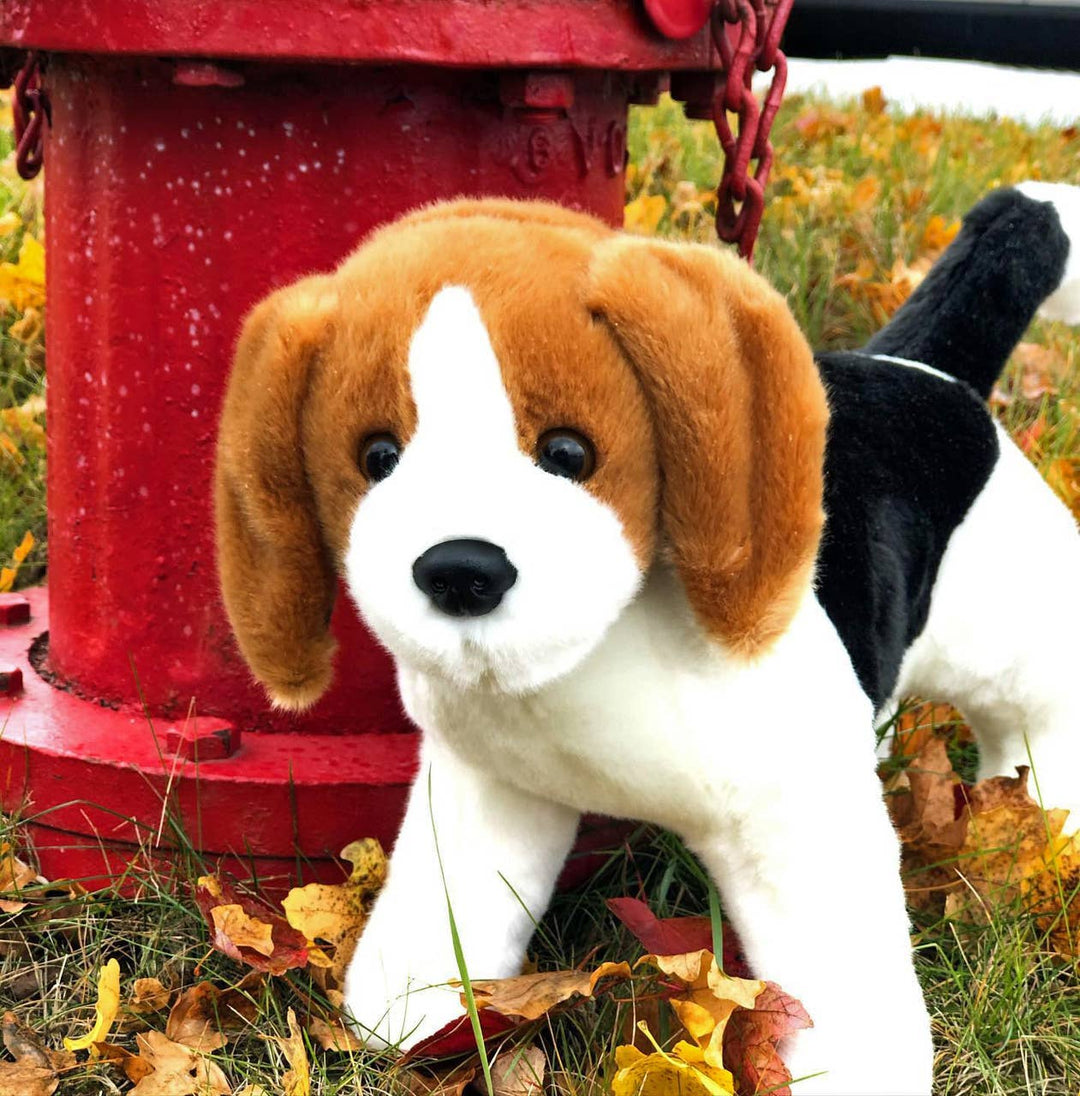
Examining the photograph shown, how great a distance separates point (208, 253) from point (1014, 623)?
0.92 meters

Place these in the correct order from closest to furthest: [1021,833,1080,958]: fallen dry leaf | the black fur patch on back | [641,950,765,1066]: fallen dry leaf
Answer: [641,950,765,1066]: fallen dry leaf → the black fur patch on back → [1021,833,1080,958]: fallen dry leaf

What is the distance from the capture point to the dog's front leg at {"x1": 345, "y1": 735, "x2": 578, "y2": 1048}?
1378 mm

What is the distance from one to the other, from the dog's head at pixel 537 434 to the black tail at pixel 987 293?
1.87ft

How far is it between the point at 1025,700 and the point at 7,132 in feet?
10.5

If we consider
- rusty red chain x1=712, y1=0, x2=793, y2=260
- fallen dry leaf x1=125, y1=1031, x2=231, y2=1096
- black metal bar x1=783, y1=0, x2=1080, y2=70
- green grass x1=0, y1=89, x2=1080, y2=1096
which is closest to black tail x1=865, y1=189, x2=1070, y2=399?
green grass x1=0, y1=89, x2=1080, y2=1096

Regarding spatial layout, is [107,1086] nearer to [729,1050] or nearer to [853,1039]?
[729,1050]

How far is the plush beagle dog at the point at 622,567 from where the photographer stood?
1.04 metres

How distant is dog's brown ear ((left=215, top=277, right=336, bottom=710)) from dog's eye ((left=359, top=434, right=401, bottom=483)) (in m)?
0.07

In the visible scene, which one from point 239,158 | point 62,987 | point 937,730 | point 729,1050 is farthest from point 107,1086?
point 937,730

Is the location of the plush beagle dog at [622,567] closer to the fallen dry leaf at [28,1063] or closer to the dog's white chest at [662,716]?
the dog's white chest at [662,716]

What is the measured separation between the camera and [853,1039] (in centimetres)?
123

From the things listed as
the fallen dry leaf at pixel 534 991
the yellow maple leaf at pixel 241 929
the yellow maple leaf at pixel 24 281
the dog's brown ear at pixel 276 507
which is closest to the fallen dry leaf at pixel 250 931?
the yellow maple leaf at pixel 241 929

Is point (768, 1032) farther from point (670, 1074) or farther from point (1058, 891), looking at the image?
point (1058, 891)

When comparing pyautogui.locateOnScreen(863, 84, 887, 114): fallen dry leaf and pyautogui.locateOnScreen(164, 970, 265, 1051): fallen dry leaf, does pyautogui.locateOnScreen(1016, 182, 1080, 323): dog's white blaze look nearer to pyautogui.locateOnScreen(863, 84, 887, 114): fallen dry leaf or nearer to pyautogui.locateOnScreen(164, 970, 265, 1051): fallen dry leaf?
pyautogui.locateOnScreen(164, 970, 265, 1051): fallen dry leaf
